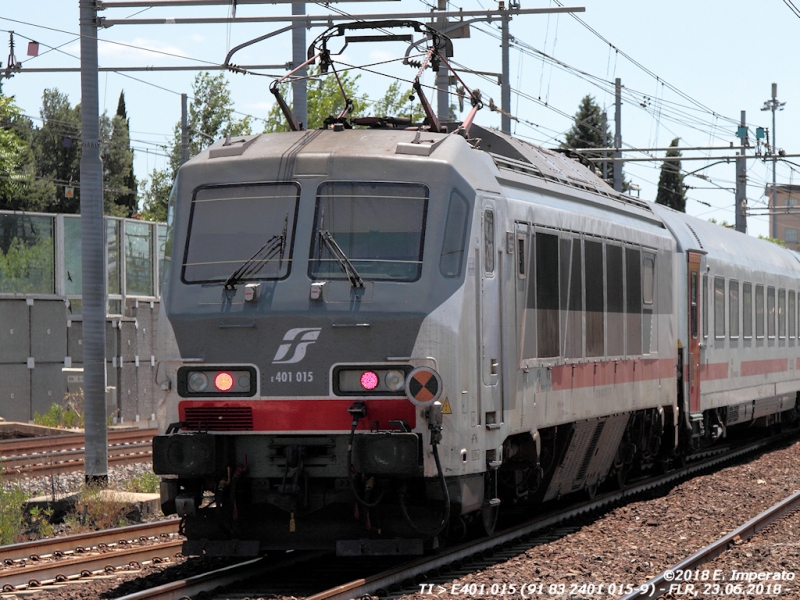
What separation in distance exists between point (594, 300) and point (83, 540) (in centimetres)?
510

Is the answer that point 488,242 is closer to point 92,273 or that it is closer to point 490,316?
point 490,316

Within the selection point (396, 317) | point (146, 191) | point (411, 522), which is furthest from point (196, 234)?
point (146, 191)

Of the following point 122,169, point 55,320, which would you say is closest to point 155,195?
point 122,169

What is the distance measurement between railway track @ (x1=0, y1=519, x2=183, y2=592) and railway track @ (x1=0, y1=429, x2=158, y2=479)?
13.8 feet

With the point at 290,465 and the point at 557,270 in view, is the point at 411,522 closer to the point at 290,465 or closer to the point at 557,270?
the point at 290,465

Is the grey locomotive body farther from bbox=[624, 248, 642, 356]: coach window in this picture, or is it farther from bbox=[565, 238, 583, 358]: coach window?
bbox=[624, 248, 642, 356]: coach window

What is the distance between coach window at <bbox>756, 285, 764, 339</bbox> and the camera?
21.4 metres

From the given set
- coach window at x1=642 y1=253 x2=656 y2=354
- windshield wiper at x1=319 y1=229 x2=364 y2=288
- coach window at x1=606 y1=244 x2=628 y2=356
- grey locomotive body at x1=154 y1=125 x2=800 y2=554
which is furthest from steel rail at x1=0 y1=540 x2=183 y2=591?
coach window at x1=642 y1=253 x2=656 y2=354

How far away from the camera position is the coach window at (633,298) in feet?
43.9

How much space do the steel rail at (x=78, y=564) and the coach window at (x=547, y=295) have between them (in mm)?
3499

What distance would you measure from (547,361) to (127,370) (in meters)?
15.7

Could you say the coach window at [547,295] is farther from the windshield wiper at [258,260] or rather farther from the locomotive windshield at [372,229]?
the windshield wiper at [258,260]

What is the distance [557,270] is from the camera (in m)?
11.2

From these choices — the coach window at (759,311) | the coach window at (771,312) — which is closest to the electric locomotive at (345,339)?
the coach window at (759,311)
